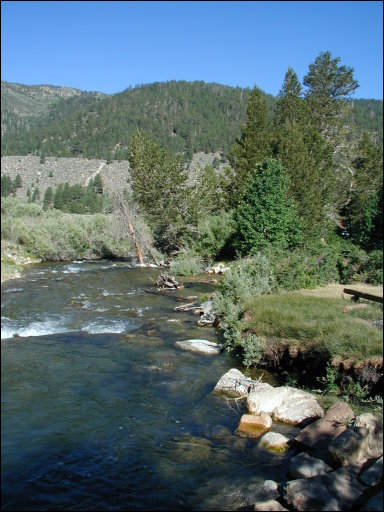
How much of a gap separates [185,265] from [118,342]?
56.9 feet

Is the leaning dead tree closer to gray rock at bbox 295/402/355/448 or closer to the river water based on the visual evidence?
the river water

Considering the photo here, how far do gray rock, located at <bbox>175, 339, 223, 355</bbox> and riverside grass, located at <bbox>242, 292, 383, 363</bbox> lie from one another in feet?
3.78

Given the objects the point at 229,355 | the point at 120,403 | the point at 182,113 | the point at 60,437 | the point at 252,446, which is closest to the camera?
the point at 60,437

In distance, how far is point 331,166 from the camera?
42.8m

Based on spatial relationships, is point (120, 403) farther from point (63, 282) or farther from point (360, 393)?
point (63, 282)

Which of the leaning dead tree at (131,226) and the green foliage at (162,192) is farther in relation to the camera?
the green foliage at (162,192)

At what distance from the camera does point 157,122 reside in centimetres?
16300

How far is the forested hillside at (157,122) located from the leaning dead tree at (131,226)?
85.9 metres

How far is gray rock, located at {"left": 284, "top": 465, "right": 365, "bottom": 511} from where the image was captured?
6078 mm

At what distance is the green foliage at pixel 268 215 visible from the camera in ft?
98.7

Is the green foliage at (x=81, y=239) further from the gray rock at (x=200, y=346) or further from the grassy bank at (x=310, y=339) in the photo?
the grassy bank at (x=310, y=339)

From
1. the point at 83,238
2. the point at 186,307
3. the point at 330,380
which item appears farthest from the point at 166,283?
the point at 83,238

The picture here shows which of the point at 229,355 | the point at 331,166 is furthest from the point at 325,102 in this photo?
the point at 229,355

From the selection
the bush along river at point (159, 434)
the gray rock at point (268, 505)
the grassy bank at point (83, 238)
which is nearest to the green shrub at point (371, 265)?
the bush along river at point (159, 434)
